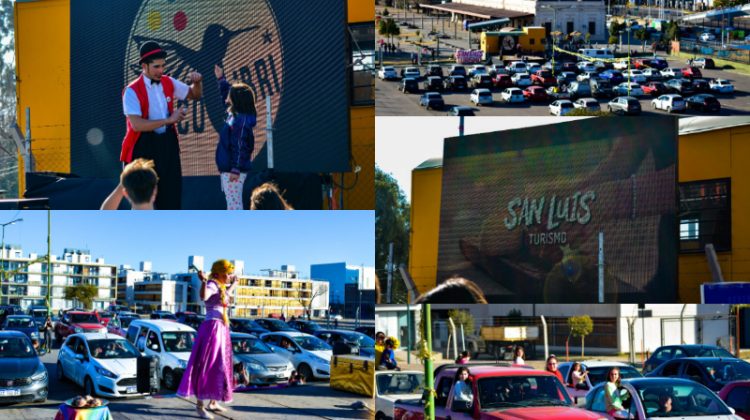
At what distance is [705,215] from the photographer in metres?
17.3

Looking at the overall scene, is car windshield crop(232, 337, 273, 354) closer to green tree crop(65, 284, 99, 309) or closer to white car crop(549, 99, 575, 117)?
green tree crop(65, 284, 99, 309)

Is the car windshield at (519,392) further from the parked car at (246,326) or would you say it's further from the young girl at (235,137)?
the young girl at (235,137)

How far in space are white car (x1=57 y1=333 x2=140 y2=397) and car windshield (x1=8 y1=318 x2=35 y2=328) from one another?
208 centimetres

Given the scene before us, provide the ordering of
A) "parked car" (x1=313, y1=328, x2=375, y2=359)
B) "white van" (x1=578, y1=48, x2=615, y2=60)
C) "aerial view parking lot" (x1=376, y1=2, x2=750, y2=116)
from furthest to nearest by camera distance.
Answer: "white van" (x1=578, y1=48, x2=615, y2=60), "aerial view parking lot" (x1=376, y1=2, x2=750, y2=116), "parked car" (x1=313, y1=328, x2=375, y2=359)

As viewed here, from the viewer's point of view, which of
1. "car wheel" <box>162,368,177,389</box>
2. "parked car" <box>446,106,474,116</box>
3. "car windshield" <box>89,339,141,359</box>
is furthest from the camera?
"parked car" <box>446,106,474,116</box>

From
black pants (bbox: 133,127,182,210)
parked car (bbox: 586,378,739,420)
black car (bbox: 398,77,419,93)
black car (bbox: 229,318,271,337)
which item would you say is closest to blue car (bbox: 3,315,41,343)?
black car (bbox: 229,318,271,337)

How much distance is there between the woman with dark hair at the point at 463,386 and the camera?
654 centimetres

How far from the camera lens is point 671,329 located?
41.3 feet

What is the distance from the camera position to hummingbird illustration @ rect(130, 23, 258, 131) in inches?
559

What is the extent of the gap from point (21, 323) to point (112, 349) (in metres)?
2.83

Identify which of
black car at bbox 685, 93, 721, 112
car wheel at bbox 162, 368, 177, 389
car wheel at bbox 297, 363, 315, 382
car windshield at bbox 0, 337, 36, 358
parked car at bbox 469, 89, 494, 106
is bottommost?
car wheel at bbox 297, 363, 315, 382

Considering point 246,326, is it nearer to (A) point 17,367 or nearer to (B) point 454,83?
(A) point 17,367

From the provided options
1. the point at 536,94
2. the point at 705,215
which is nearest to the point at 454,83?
the point at 536,94

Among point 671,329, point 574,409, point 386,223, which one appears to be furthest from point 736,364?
point 386,223
